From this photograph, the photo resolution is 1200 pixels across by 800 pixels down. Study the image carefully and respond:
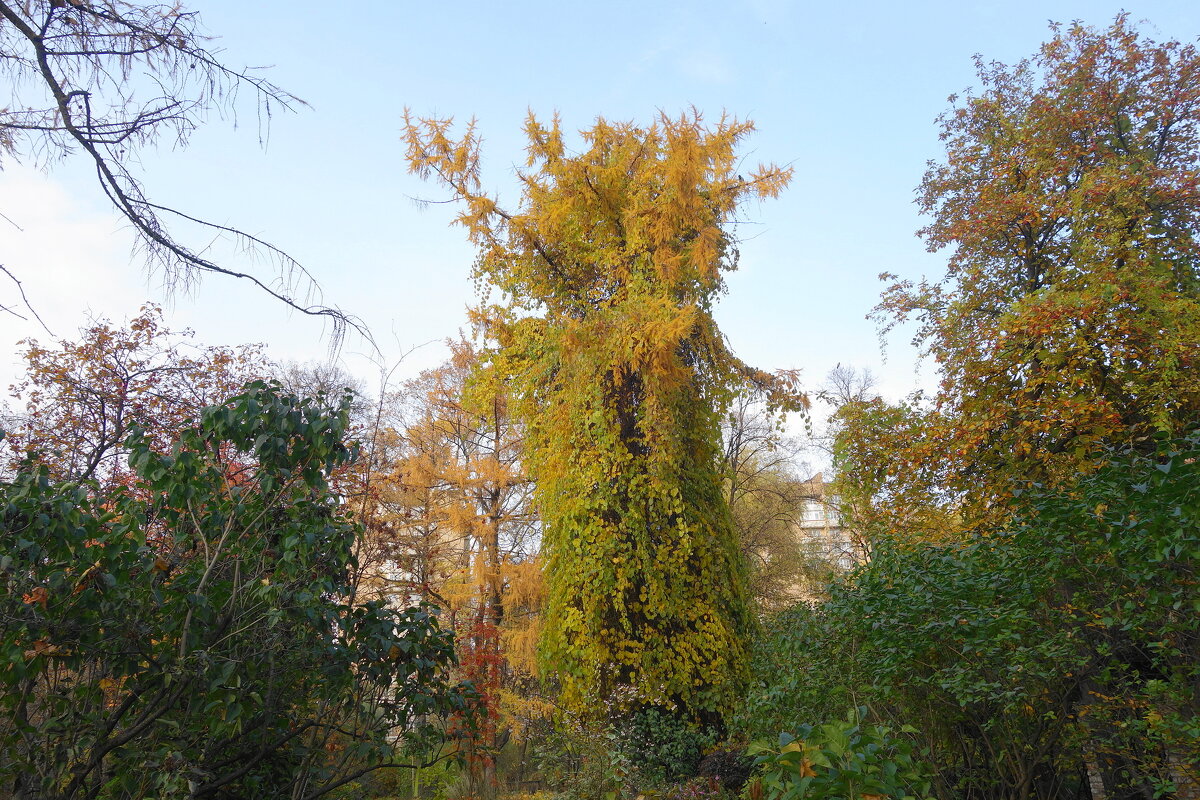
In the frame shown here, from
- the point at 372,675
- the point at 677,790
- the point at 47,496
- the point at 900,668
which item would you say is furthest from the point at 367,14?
the point at 677,790

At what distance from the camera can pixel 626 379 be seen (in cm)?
943

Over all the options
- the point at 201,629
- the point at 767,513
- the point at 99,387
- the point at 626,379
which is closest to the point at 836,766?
the point at 201,629

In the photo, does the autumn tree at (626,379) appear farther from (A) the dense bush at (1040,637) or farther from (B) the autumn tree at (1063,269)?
(A) the dense bush at (1040,637)

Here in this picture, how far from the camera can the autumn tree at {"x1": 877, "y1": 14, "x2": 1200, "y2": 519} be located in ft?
25.3

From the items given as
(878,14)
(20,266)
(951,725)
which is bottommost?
(951,725)

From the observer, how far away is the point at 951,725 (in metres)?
4.72

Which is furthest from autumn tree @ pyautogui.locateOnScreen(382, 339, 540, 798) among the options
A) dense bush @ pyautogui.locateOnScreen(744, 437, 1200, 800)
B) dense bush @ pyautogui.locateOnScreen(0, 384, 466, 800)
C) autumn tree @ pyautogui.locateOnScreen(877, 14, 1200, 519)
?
dense bush @ pyautogui.locateOnScreen(0, 384, 466, 800)

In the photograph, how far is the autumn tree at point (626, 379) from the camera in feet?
27.8

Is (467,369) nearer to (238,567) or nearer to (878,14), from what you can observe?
(878,14)

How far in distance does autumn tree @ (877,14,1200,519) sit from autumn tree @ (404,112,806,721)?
107 inches

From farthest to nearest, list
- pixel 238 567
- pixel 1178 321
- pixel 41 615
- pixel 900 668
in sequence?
pixel 1178 321
pixel 900 668
pixel 238 567
pixel 41 615

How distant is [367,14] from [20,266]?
5.87 feet

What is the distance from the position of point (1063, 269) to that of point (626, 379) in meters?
5.37

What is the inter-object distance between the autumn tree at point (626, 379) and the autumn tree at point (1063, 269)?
273 centimetres
